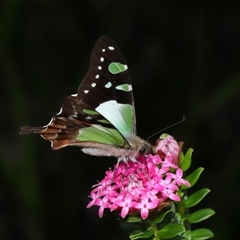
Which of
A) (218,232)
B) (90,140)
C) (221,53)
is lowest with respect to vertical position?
(218,232)

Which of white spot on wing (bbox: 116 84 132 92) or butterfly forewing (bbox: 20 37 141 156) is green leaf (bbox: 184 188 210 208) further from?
white spot on wing (bbox: 116 84 132 92)

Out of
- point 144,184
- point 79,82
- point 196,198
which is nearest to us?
point 144,184

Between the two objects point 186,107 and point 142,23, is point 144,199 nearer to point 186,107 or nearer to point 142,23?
point 186,107

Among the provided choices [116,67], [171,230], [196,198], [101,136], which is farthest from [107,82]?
[171,230]

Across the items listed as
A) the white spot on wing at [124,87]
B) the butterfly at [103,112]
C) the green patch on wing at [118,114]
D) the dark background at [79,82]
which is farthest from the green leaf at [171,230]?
the dark background at [79,82]

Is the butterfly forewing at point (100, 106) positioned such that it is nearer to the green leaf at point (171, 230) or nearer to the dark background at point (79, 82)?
the green leaf at point (171, 230)

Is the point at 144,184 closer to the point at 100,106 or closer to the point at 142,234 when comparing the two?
the point at 142,234

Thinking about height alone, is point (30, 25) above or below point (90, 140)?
above

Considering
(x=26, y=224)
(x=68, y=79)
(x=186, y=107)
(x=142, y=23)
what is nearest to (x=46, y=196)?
(x=26, y=224)
